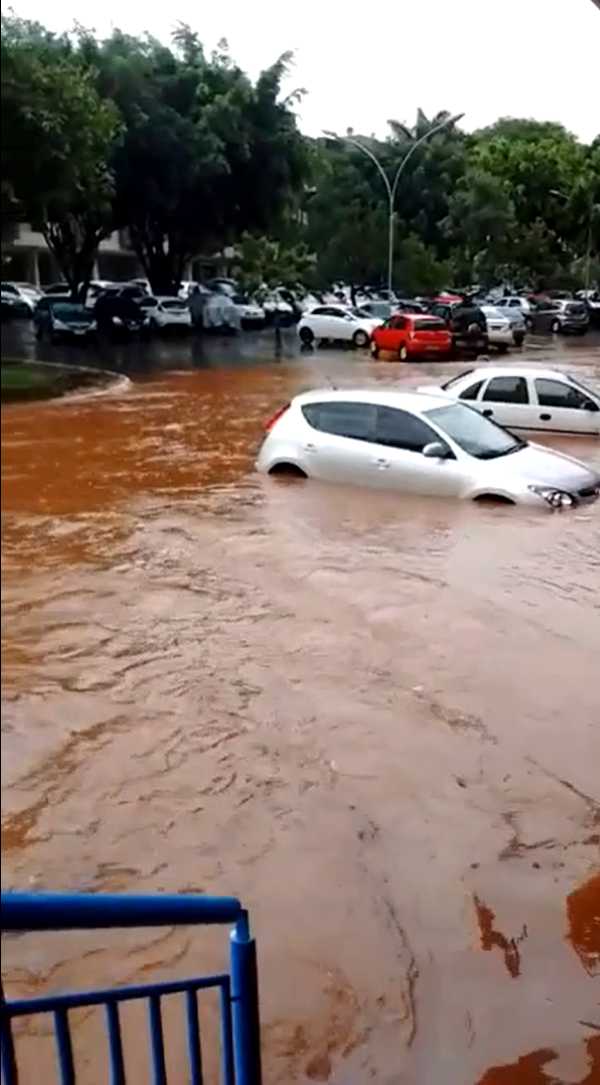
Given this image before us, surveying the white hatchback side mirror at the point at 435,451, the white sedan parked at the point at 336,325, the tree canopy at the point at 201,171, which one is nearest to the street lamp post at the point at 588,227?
the white sedan parked at the point at 336,325

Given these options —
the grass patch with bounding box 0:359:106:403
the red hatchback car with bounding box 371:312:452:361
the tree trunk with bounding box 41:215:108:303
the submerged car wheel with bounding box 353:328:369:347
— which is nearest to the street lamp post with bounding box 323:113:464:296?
the tree trunk with bounding box 41:215:108:303

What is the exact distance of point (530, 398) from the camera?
11102 mm

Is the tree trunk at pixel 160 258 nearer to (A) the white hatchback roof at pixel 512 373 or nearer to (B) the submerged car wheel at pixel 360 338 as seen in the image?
(A) the white hatchback roof at pixel 512 373

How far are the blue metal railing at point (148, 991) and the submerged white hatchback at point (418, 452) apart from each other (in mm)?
6253

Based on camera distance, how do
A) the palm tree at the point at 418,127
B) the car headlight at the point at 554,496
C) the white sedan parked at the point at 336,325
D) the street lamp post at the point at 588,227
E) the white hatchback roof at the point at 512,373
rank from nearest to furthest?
the palm tree at the point at 418,127
the car headlight at the point at 554,496
the white hatchback roof at the point at 512,373
the white sedan parked at the point at 336,325
the street lamp post at the point at 588,227

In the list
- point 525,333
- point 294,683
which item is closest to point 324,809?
point 294,683

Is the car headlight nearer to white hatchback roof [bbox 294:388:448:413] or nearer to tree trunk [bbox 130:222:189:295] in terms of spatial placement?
white hatchback roof [bbox 294:388:448:413]

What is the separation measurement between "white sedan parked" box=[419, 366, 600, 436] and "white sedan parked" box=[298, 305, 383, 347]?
4.39 m

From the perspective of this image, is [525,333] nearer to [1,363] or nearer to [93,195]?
[93,195]

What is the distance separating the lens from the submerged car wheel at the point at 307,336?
16286 mm

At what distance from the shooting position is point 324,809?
4.28 meters

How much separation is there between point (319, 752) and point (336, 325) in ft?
43.6

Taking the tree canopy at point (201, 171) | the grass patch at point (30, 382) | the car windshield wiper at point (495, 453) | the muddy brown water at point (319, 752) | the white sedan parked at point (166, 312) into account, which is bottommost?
the muddy brown water at point (319, 752)

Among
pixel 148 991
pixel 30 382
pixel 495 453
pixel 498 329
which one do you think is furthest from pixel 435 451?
pixel 498 329
